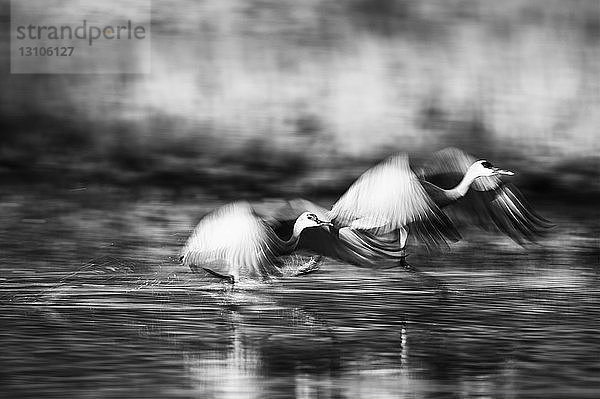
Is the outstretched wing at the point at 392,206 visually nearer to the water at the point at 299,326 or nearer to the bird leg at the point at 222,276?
the water at the point at 299,326

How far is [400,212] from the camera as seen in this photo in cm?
1884

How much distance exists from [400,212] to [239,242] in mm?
2532

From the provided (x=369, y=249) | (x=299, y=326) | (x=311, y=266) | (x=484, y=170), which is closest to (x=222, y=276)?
(x=311, y=266)

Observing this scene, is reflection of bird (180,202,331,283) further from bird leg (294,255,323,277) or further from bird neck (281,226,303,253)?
bird leg (294,255,323,277)

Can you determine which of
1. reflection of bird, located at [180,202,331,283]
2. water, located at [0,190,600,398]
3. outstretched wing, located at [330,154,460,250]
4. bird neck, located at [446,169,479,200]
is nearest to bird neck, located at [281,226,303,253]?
reflection of bird, located at [180,202,331,283]

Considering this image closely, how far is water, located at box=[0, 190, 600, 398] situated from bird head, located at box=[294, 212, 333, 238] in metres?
0.68

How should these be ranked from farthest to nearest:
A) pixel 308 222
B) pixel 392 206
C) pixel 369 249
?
pixel 369 249 < pixel 392 206 < pixel 308 222

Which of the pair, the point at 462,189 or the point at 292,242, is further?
the point at 462,189

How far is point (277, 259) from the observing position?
1748 centimetres

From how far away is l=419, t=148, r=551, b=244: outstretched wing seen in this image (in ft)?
66.2

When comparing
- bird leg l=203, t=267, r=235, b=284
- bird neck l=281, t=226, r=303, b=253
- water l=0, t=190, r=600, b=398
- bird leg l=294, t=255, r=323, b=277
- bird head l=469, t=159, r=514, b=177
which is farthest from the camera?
bird head l=469, t=159, r=514, b=177

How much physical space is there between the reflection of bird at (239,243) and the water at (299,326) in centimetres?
32

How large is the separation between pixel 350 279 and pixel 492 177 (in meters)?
2.93

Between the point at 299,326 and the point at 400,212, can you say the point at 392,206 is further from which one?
the point at 299,326
